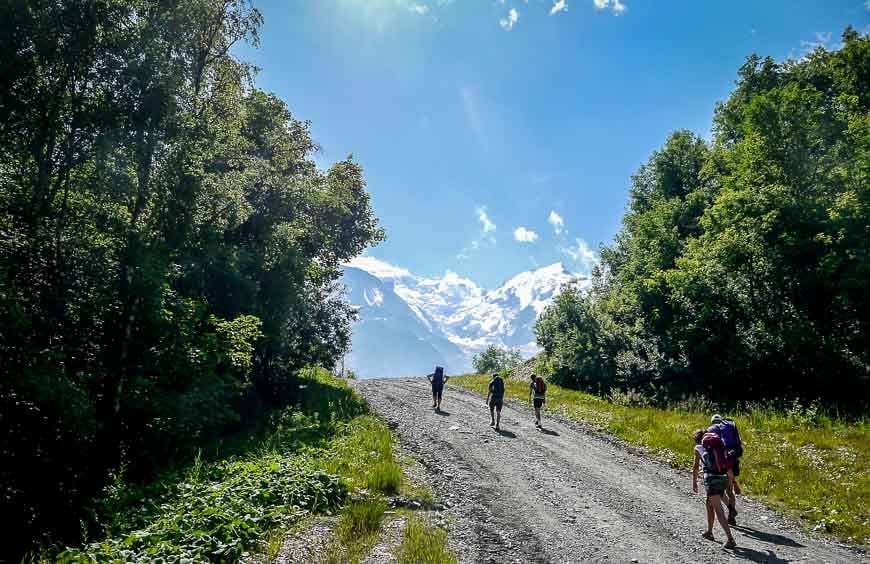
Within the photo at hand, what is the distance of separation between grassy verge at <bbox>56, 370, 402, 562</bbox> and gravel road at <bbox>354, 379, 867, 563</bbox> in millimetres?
1972

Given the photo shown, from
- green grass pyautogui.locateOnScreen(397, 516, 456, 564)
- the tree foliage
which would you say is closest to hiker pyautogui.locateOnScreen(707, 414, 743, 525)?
green grass pyautogui.locateOnScreen(397, 516, 456, 564)

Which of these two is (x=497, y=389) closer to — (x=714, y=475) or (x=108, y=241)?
(x=714, y=475)

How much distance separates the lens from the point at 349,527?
9586 millimetres

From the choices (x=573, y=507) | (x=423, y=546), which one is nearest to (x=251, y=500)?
(x=423, y=546)

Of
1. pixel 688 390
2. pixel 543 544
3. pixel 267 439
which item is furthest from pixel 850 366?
pixel 267 439

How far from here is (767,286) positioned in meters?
24.4

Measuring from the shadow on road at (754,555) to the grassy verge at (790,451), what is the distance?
2891mm

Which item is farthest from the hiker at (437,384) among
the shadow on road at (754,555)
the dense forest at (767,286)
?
the shadow on road at (754,555)

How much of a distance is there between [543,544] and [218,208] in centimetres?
1770

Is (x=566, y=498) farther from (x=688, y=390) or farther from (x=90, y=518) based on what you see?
(x=688, y=390)

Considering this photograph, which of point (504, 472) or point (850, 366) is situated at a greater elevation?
point (850, 366)

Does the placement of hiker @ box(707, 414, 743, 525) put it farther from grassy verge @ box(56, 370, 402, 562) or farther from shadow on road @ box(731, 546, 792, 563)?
grassy verge @ box(56, 370, 402, 562)

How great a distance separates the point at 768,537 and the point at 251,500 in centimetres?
1157

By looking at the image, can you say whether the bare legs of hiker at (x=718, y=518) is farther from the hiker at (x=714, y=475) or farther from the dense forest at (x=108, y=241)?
the dense forest at (x=108, y=241)
